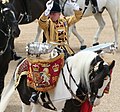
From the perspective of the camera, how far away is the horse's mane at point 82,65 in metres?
3.24

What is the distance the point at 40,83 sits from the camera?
11.2 ft

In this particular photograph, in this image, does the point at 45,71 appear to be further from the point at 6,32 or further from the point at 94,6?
the point at 94,6

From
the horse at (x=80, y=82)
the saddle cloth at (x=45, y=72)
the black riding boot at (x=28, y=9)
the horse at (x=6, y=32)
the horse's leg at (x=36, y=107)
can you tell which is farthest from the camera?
the black riding boot at (x=28, y=9)

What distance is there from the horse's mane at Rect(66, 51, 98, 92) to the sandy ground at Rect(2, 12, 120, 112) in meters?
1.70

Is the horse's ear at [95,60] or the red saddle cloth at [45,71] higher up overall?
the horse's ear at [95,60]

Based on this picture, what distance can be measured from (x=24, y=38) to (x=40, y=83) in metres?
5.88

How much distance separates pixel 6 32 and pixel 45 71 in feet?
3.80

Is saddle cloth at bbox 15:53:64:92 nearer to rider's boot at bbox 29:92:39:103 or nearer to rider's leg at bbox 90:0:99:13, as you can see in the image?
rider's boot at bbox 29:92:39:103

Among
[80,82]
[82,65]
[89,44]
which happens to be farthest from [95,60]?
[89,44]

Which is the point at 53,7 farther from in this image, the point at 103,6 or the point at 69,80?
the point at 103,6

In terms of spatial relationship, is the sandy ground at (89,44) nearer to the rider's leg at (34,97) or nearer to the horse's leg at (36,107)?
the horse's leg at (36,107)

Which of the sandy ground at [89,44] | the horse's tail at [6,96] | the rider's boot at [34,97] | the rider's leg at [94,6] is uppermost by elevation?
the rider's boot at [34,97]

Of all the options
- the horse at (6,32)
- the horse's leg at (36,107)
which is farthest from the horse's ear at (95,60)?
the horse at (6,32)

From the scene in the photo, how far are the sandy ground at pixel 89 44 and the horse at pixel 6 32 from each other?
2.06 feet
